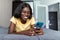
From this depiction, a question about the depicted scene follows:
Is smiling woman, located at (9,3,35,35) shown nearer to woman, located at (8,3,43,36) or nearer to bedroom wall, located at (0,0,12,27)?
woman, located at (8,3,43,36)

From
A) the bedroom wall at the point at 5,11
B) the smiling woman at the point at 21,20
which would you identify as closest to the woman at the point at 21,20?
the smiling woman at the point at 21,20

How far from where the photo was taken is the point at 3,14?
3.96 m

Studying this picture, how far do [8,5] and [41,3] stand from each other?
3.36ft

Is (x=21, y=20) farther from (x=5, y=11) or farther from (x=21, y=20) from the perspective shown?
(x=5, y=11)

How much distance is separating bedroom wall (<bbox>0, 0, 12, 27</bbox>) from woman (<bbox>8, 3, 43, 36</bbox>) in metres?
2.38

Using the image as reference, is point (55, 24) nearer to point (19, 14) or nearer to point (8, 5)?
point (8, 5)

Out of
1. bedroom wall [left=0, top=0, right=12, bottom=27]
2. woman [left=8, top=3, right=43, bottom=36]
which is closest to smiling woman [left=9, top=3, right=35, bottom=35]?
woman [left=8, top=3, right=43, bottom=36]

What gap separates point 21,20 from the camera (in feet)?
5.14

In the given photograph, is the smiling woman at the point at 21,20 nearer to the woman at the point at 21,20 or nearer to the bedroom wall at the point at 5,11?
the woman at the point at 21,20

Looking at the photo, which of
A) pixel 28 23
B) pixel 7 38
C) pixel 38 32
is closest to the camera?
pixel 7 38

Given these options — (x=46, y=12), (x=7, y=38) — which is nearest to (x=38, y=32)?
(x=7, y=38)

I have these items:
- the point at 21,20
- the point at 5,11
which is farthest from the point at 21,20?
the point at 5,11

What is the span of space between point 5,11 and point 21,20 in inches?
100

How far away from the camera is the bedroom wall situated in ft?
12.8
